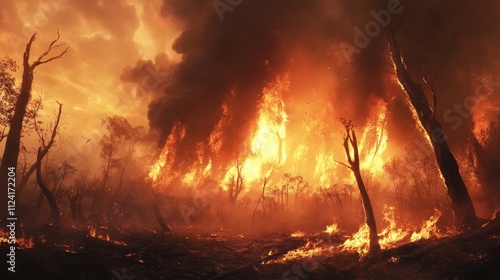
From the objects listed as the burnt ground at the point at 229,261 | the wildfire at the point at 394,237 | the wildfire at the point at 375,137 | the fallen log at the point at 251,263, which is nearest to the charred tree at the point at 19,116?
the burnt ground at the point at 229,261

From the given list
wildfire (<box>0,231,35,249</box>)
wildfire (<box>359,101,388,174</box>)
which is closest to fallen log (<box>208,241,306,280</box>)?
wildfire (<box>0,231,35,249</box>)

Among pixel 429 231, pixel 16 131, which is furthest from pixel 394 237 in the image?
pixel 16 131

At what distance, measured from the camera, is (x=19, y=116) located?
20.0 metres

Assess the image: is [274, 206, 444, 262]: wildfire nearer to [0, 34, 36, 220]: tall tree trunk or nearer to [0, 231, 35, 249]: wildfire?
[0, 231, 35, 249]: wildfire

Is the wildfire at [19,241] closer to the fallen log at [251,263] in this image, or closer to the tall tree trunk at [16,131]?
the tall tree trunk at [16,131]

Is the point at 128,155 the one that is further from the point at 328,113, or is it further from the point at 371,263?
the point at 371,263

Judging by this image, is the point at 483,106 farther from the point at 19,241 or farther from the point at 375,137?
the point at 19,241

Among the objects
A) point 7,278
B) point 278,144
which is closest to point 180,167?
point 278,144

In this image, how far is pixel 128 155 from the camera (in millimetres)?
50094

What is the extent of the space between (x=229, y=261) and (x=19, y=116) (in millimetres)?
17854

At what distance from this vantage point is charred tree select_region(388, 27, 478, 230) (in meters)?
15.0

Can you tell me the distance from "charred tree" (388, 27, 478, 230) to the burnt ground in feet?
8.97

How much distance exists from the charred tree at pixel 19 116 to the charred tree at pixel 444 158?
2493cm

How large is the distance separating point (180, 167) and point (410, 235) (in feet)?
78.7
